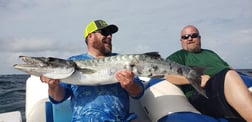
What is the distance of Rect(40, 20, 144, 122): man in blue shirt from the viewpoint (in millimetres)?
3861

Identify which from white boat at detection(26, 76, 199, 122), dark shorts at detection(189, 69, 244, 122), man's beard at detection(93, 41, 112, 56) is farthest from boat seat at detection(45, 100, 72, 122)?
dark shorts at detection(189, 69, 244, 122)

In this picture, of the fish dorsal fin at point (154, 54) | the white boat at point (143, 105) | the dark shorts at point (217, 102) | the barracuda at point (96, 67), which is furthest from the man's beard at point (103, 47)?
the dark shorts at point (217, 102)

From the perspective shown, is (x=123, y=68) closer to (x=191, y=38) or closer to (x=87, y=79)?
(x=87, y=79)

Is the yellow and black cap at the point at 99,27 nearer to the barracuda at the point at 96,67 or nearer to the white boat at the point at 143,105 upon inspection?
the barracuda at the point at 96,67

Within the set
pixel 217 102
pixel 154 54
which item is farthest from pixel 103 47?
pixel 217 102

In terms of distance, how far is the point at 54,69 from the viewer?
3592 mm

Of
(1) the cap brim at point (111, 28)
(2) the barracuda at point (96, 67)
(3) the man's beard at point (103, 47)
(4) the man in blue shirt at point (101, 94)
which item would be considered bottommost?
(4) the man in blue shirt at point (101, 94)

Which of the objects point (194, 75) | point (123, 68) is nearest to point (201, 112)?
point (194, 75)

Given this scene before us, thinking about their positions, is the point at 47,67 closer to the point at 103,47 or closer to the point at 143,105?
the point at 103,47

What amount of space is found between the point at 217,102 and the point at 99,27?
2007 mm

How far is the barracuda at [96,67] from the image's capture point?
3520 millimetres

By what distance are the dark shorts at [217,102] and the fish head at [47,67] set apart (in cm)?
212

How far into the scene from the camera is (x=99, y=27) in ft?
14.2

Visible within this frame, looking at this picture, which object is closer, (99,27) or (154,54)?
(154,54)
